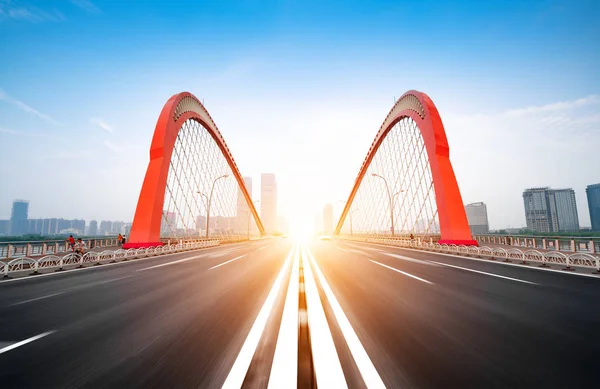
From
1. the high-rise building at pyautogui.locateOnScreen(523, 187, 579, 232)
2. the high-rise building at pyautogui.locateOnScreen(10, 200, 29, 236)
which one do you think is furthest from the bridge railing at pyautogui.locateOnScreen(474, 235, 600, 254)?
the high-rise building at pyautogui.locateOnScreen(10, 200, 29, 236)

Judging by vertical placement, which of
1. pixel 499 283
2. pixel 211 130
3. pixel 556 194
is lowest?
pixel 499 283

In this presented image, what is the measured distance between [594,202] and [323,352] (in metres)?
129

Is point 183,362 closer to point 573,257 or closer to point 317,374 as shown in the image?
point 317,374

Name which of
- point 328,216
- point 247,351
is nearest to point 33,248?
point 247,351

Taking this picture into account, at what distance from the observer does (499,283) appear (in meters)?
7.49

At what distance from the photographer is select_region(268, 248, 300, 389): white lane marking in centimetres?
247

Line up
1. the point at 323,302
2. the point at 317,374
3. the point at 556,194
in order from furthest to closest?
1. the point at 556,194
2. the point at 323,302
3. the point at 317,374

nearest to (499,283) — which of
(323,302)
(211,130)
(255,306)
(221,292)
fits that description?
(323,302)

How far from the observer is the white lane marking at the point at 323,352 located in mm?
2475

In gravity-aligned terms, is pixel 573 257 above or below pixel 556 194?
below

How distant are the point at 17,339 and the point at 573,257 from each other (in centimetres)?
1662

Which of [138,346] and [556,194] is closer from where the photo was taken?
[138,346]

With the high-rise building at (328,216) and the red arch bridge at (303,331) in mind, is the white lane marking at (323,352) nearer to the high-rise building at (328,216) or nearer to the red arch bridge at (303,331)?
the red arch bridge at (303,331)

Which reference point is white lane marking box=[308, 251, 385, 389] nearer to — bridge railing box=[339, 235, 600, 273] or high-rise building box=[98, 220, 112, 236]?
bridge railing box=[339, 235, 600, 273]
